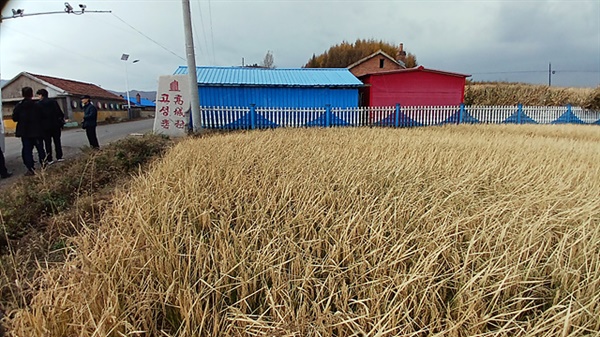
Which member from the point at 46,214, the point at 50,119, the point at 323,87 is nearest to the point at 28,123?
the point at 50,119

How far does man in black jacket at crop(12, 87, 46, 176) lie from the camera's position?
5250 mm

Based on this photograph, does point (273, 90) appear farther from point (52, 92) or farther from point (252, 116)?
point (52, 92)

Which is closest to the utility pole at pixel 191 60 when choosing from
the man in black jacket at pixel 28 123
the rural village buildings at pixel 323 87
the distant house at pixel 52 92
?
the rural village buildings at pixel 323 87

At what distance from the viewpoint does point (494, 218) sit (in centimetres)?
241

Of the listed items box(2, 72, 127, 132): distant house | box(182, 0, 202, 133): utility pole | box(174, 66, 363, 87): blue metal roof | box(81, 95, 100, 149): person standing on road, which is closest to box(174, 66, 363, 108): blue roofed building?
box(174, 66, 363, 87): blue metal roof

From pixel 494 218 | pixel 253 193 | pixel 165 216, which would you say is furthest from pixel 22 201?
pixel 494 218

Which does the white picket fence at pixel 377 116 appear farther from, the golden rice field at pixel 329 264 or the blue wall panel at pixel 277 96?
the golden rice field at pixel 329 264

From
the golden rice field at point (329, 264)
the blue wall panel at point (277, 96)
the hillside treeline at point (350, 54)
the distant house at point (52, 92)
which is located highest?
the hillside treeline at point (350, 54)

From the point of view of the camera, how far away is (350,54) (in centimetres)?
4322

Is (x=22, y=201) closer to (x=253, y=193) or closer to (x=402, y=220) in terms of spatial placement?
(x=253, y=193)

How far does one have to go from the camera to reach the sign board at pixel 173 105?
9.77 meters

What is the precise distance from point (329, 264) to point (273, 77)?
13.3 metres

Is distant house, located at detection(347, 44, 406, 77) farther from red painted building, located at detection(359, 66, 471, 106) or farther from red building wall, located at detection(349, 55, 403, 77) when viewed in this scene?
red painted building, located at detection(359, 66, 471, 106)

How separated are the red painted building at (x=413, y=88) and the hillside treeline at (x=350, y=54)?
27698 millimetres
